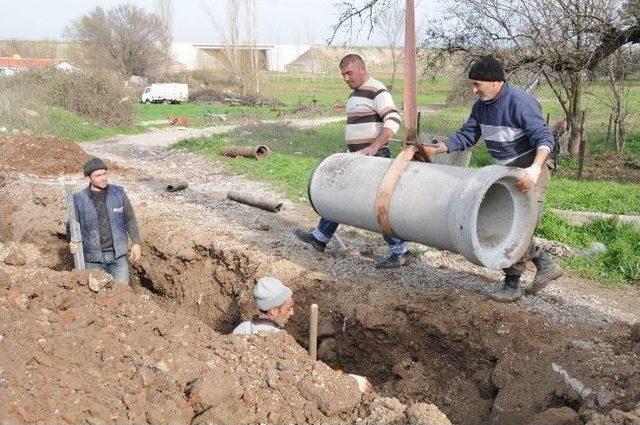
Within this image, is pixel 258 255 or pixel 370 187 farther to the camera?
pixel 258 255

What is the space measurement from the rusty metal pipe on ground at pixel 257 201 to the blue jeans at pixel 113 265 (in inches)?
107

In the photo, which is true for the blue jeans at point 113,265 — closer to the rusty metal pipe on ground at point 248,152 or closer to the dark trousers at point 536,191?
the dark trousers at point 536,191

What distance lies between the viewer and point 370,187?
182 inches

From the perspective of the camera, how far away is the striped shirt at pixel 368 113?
539 cm

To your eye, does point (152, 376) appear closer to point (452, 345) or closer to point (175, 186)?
point (452, 345)

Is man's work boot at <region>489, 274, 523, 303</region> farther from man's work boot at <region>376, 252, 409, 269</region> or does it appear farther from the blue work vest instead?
the blue work vest

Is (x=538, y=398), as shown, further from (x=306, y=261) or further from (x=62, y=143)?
(x=62, y=143)

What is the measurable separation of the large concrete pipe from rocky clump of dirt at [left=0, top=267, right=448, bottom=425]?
1262 millimetres

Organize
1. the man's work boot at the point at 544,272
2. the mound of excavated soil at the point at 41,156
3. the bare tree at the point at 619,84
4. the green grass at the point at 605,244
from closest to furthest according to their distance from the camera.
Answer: the man's work boot at the point at 544,272 → the green grass at the point at 605,244 → the mound of excavated soil at the point at 41,156 → the bare tree at the point at 619,84

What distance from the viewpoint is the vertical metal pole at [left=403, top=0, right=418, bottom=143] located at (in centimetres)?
435

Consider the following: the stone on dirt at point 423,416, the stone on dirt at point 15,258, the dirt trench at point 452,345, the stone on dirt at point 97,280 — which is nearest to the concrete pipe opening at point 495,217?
the dirt trench at point 452,345

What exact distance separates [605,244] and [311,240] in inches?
134

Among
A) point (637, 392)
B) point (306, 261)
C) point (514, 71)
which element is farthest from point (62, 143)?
point (637, 392)

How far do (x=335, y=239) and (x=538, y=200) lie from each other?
2.78 m
